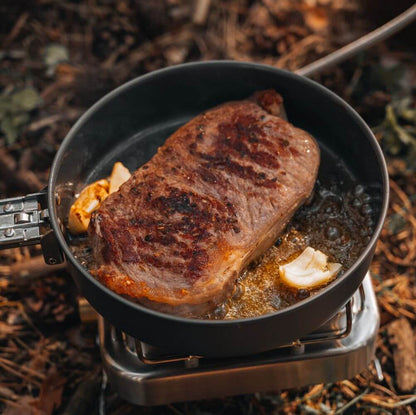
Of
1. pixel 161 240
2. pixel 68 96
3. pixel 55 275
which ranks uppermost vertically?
pixel 161 240

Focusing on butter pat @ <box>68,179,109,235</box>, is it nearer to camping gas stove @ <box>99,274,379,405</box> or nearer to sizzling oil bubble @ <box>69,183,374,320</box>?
sizzling oil bubble @ <box>69,183,374,320</box>

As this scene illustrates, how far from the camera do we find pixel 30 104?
3.77m

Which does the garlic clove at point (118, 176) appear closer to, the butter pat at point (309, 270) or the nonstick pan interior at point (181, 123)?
the nonstick pan interior at point (181, 123)

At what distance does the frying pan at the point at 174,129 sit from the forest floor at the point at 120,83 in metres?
0.90

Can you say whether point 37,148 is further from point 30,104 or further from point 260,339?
point 260,339

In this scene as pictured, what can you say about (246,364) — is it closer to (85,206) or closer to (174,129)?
(85,206)

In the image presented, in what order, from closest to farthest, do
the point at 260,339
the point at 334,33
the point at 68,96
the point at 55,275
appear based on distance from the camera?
the point at 260,339 → the point at 55,275 → the point at 68,96 → the point at 334,33

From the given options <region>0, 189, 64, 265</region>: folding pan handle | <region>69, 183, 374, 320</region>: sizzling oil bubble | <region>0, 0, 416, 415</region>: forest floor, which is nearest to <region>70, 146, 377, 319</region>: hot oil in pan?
<region>69, 183, 374, 320</region>: sizzling oil bubble

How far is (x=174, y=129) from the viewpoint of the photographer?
2.90m

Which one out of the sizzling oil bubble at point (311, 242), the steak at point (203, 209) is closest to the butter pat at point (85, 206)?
the steak at point (203, 209)

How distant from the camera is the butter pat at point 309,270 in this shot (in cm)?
219

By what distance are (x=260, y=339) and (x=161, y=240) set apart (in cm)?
55

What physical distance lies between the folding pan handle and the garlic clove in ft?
1.19

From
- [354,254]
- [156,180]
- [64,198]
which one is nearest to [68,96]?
[64,198]
